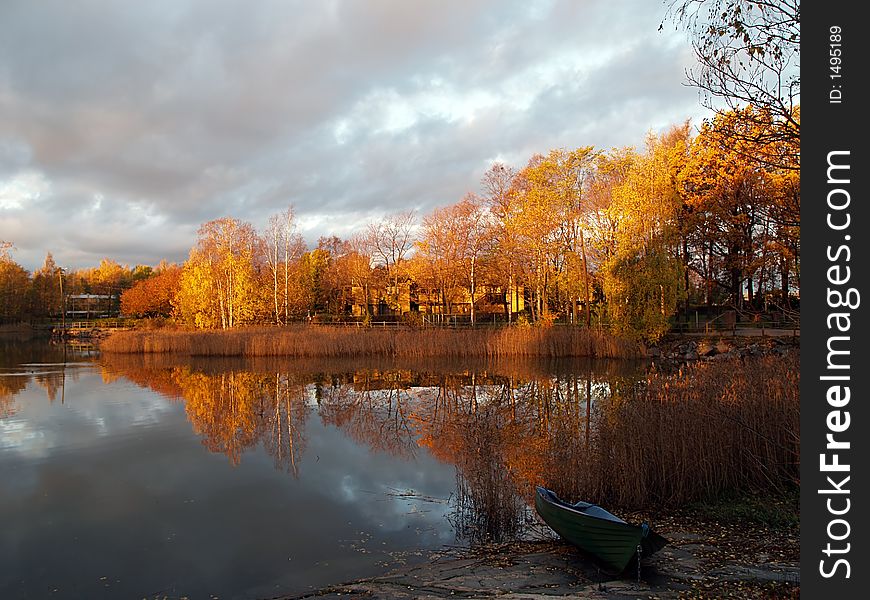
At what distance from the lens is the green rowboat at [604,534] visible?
5.61m

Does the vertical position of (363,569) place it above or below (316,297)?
below

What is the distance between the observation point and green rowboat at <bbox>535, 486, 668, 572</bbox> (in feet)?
18.4

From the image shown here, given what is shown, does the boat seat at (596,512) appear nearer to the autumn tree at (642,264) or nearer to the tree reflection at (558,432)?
the tree reflection at (558,432)

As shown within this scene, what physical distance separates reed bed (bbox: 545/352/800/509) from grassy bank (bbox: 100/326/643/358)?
19247mm

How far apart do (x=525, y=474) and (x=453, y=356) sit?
786 inches

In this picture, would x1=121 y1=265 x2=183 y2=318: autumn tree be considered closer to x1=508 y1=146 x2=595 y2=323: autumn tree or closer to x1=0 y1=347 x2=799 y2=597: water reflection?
x1=508 y1=146 x2=595 y2=323: autumn tree

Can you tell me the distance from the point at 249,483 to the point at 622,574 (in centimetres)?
721

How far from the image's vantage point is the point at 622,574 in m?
5.74

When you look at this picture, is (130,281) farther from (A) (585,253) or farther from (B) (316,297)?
(A) (585,253)

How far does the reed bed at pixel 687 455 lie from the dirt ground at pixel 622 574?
39.5 inches

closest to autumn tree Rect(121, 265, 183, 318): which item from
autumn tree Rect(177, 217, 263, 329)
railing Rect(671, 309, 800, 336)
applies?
autumn tree Rect(177, 217, 263, 329)

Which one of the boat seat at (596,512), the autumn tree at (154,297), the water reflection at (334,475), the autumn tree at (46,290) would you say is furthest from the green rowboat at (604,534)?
the autumn tree at (46,290)

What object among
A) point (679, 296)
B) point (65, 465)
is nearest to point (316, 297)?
point (679, 296)

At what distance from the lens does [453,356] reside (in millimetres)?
29547
